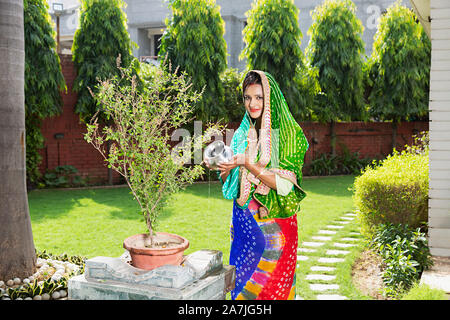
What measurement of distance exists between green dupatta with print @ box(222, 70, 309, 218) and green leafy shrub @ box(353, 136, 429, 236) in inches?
134

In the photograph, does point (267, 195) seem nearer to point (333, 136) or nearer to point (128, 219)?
point (128, 219)

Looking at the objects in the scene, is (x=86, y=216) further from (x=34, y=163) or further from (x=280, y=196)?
(x=280, y=196)

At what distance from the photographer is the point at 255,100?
2953 millimetres

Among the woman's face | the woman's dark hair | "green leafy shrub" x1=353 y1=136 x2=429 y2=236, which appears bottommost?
"green leafy shrub" x1=353 y1=136 x2=429 y2=236

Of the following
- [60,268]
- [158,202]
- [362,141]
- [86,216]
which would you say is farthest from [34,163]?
[362,141]

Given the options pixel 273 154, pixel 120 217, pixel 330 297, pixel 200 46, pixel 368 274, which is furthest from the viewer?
pixel 200 46

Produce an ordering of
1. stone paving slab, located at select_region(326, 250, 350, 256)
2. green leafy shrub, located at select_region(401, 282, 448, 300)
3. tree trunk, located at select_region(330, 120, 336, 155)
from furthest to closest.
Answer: tree trunk, located at select_region(330, 120, 336, 155)
stone paving slab, located at select_region(326, 250, 350, 256)
green leafy shrub, located at select_region(401, 282, 448, 300)

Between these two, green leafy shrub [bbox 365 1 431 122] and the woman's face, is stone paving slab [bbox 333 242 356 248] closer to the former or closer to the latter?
the woman's face

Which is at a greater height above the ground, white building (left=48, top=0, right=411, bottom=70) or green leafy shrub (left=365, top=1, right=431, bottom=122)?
white building (left=48, top=0, right=411, bottom=70)

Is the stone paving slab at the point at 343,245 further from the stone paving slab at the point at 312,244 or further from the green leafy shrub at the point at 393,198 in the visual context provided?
the green leafy shrub at the point at 393,198

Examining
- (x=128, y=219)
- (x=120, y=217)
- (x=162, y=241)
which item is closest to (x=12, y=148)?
(x=162, y=241)

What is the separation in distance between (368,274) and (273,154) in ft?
10.1

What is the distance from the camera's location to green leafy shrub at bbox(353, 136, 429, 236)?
5918 mm

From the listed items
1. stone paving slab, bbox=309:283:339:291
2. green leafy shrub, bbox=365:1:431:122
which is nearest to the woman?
stone paving slab, bbox=309:283:339:291
